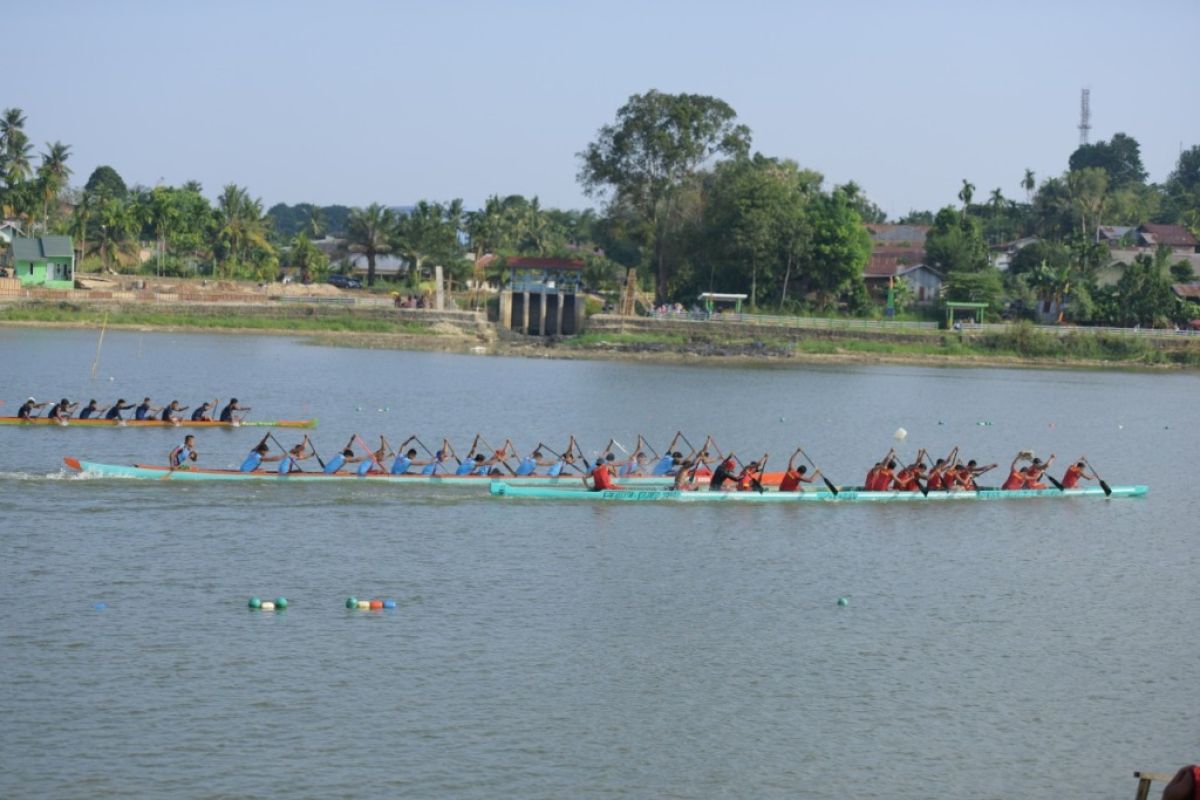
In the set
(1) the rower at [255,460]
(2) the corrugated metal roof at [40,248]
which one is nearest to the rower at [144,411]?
(1) the rower at [255,460]

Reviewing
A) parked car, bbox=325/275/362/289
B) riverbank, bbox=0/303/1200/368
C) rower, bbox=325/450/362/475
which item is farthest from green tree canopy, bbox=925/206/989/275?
rower, bbox=325/450/362/475

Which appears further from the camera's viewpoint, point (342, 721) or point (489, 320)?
point (489, 320)

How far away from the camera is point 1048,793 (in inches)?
509

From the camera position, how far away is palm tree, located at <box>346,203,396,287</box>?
80.8m

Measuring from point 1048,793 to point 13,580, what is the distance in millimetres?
12867

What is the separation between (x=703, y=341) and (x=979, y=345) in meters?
13.1

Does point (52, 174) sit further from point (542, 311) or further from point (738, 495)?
point (738, 495)

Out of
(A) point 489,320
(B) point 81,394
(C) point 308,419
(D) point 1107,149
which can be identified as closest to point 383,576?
(C) point 308,419

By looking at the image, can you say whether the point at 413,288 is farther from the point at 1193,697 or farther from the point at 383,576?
the point at 1193,697

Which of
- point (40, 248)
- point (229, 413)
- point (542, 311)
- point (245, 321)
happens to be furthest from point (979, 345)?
point (40, 248)

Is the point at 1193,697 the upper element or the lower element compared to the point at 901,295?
lower

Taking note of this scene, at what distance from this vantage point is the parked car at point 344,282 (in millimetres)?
80931

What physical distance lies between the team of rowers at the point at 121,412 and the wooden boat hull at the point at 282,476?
6830mm

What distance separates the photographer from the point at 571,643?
16797mm
